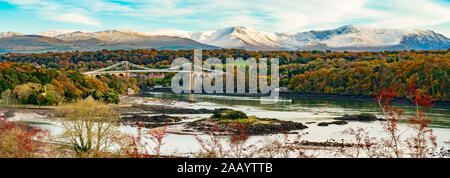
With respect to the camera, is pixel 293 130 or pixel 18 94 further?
pixel 18 94

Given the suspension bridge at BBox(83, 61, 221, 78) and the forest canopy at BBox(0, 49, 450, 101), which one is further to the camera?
the suspension bridge at BBox(83, 61, 221, 78)

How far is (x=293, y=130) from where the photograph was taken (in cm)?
2233

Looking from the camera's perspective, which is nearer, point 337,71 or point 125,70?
point 337,71

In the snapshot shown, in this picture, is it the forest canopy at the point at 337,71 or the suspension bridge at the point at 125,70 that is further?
the suspension bridge at the point at 125,70

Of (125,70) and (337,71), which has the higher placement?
(337,71)

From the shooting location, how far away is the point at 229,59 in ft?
252
